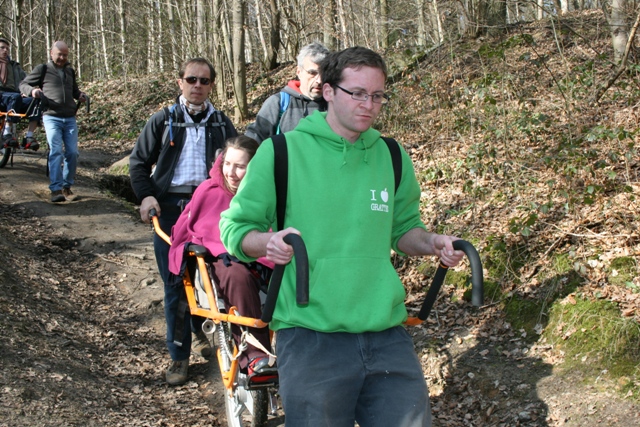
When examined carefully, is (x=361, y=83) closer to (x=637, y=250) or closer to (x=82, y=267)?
(x=637, y=250)

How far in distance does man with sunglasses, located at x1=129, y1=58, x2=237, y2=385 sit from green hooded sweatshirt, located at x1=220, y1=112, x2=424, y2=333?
8.80ft

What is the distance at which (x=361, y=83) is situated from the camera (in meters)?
2.56

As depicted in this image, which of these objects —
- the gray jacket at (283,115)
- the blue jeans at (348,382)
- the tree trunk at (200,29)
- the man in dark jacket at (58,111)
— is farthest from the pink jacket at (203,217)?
the tree trunk at (200,29)

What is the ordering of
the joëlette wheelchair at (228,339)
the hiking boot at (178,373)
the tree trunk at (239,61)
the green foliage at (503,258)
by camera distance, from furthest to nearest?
1. the tree trunk at (239,61)
2. the green foliage at (503,258)
3. the hiking boot at (178,373)
4. the joëlette wheelchair at (228,339)

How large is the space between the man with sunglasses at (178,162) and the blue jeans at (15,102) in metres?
7.78

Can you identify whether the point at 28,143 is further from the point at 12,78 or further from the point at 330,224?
the point at 330,224

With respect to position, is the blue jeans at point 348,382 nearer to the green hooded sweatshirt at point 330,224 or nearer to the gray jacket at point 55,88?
the green hooded sweatshirt at point 330,224

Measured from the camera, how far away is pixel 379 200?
2.62m

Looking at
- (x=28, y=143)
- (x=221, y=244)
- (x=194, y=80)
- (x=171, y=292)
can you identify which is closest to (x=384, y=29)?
(x=28, y=143)

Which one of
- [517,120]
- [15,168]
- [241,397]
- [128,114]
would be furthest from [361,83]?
[128,114]

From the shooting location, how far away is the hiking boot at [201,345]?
5.82 meters

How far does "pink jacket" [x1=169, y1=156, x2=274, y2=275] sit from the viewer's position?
4441 mm

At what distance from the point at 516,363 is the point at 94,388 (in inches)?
130

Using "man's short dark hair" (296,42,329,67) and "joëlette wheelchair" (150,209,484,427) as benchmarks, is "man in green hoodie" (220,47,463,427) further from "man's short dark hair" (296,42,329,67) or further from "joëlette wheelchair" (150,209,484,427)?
"man's short dark hair" (296,42,329,67)
